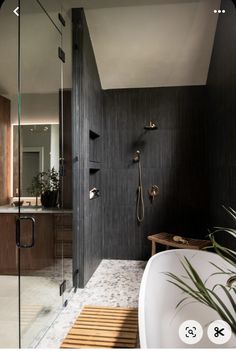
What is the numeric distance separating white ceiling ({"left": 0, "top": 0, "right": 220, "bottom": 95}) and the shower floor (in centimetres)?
152

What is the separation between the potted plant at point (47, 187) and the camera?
229 cm

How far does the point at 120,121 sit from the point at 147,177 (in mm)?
895

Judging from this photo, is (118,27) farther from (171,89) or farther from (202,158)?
(202,158)

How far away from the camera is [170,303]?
7.54 ft

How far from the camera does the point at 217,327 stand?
1.83 metres

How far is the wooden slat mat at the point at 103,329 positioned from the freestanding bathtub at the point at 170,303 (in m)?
0.25

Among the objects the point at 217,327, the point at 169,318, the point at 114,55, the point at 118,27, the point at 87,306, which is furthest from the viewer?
the point at 114,55

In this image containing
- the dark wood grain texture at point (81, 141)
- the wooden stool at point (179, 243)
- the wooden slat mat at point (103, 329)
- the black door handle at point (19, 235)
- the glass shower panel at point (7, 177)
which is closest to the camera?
the black door handle at point (19, 235)

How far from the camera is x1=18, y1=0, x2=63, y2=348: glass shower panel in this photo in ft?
6.79

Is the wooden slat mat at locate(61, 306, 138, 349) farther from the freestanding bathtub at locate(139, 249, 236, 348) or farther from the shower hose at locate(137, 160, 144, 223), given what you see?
the shower hose at locate(137, 160, 144, 223)

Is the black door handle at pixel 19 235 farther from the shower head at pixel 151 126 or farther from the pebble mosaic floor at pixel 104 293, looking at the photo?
the shower head at pixel 151 126

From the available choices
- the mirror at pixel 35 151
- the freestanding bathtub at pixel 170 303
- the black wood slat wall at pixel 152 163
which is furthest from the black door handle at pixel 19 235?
the black wood slat wall at pixel 152 163

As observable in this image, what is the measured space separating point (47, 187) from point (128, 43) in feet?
6.80

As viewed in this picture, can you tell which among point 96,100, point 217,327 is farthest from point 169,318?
point 96,100
